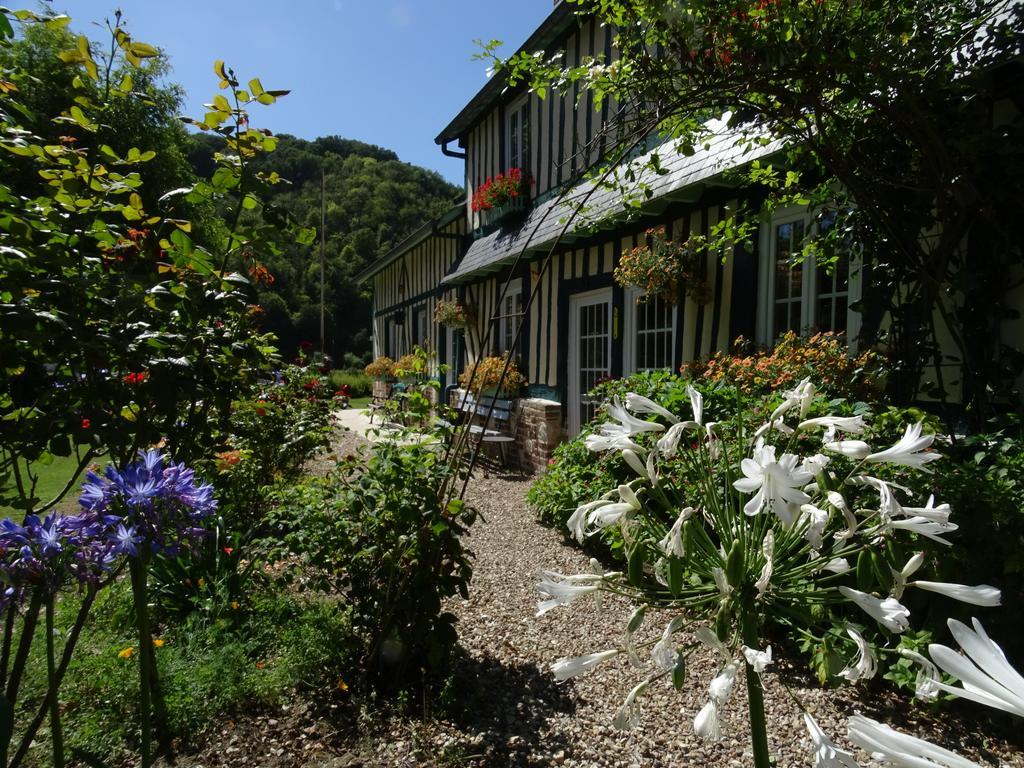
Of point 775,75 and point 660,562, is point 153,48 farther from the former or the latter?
point 775,75

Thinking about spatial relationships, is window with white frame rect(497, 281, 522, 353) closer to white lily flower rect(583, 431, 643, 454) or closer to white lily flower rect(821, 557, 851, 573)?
white lily flower rect(583, 431, 643, 454)

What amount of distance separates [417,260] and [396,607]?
1317 cm

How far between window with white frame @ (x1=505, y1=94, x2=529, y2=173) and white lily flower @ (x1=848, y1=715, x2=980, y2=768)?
9.15 m

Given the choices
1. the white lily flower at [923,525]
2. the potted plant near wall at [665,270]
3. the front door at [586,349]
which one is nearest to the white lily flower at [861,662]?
the white lily flower at [923,525]

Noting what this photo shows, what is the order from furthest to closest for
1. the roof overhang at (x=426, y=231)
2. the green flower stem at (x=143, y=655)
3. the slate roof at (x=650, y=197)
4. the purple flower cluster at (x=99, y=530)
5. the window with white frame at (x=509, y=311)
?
1. the roof overhang at (x=426, y=231)
2. the window with white frame at (x=509, y=311)
3. the slate roof at (x=650, y=197)
4. the green flower stem at (x=143, y=655)
5. the purple flower cluster at (x=99, y=530)

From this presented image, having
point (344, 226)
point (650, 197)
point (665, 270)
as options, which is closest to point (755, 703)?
point (650, 197)

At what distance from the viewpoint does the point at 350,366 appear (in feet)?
119

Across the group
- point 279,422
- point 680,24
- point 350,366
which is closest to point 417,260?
point 279,422

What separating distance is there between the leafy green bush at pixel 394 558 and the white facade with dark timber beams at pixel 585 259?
743 mm

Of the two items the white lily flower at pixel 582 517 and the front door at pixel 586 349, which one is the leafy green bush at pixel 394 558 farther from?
the front door at pixel 586 349

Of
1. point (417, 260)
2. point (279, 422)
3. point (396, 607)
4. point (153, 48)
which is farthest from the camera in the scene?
point (417, 260)

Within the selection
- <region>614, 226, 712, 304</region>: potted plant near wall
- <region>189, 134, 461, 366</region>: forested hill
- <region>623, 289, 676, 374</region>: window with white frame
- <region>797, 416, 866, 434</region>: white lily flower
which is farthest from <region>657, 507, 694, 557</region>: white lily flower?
<region>189, 134, 461, 366</region>: forested hill

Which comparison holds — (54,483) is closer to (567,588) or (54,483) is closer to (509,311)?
(509,311)

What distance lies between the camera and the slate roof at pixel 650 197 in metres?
3.63
